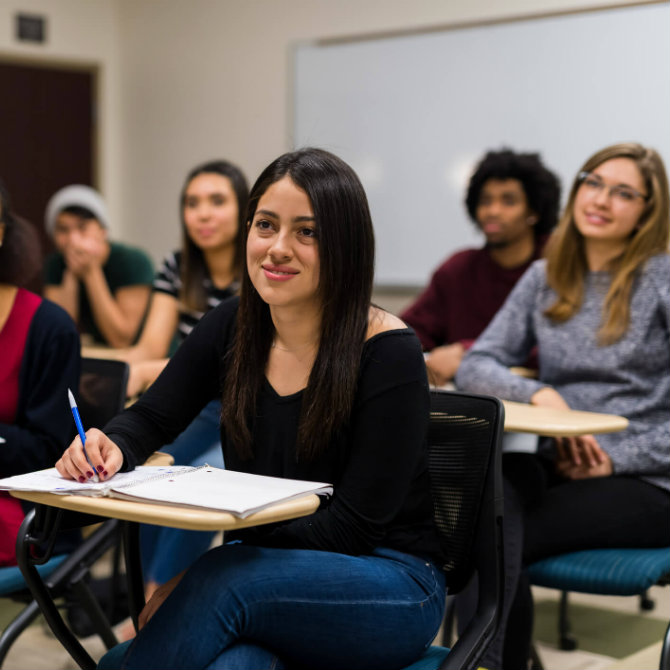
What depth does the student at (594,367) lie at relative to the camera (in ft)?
7.10

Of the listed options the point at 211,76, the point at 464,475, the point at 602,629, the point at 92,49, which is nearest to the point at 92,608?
the point at 464,475

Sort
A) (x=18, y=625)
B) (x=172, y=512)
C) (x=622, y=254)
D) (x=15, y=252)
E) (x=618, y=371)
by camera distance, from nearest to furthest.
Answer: (x=172, y=512), (x=18, y=625), (x=15, y=252), (x=618, y=371), (x=622, y=254)

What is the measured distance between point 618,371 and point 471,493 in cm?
92

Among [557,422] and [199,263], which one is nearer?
[557,422]

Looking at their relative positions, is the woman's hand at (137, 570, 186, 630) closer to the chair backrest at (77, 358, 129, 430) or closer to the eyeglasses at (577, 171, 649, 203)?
the chair backrest at (77, 358, 129, 430)

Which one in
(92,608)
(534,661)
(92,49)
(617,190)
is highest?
(92,49)

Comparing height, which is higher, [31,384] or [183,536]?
[31,384]

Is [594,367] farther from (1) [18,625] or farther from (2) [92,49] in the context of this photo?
(2) [92,49]

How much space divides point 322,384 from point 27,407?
2.80 ft

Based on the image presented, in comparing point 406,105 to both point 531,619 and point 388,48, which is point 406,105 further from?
point 531,619

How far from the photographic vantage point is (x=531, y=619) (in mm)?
2129

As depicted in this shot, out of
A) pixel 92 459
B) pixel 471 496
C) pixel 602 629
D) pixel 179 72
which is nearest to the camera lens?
pixel 92 459

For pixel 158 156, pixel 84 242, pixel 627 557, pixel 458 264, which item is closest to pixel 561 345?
pixel 627 557

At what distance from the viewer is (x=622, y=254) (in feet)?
8.27
